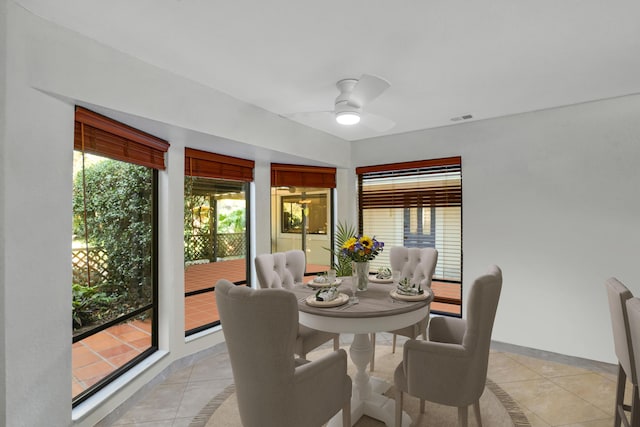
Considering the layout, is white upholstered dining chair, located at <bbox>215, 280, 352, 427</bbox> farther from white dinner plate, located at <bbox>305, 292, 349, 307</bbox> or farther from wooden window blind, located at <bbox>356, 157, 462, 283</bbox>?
wooden window blind, located at <bbox>356, 157, 462, 283</bbox>

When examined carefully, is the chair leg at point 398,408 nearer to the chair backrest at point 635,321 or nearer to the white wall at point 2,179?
the chair backrest at point 635,321

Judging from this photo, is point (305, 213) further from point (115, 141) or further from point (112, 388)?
point (112, 388)

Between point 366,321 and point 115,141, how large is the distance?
2094mm

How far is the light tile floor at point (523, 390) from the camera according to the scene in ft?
7.38

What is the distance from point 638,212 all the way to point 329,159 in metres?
2.97

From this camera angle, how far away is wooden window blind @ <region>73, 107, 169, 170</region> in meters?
2.11

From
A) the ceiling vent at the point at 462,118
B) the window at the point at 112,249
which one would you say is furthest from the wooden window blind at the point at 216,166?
the ceiling vent at the point at 462,118

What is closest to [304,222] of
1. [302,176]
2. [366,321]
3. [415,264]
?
[302,176]

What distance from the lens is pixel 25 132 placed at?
1.71 meters

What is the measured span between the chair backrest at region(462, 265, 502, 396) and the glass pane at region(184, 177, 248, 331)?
2.55m

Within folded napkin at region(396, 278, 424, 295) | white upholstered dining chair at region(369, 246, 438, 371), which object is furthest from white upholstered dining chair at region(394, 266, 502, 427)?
white upholstered dining chair at region(369, 246, 438, 371)

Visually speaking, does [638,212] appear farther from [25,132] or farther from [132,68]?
[25,132]

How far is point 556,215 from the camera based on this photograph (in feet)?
10.5

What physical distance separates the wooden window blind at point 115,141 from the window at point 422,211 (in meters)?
2.55
